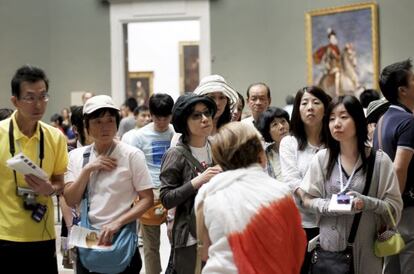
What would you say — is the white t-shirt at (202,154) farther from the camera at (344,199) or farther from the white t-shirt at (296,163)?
the camera at (344,199)

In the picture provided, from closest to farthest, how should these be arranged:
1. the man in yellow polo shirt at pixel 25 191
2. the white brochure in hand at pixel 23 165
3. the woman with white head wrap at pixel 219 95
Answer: the white brochure in hand at pixel 23 165 < the man in yellow polo shirt at pixel 25 191 < the woman with white head wrap at pixel 219 95

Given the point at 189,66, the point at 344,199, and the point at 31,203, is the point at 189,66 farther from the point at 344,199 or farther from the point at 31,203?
the point at 344,199

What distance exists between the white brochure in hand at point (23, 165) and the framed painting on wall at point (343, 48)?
1076 centimetres

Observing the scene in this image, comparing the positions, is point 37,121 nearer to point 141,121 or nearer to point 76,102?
point 141,121

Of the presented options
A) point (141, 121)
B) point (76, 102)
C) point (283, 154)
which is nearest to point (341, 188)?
point (283, 154)

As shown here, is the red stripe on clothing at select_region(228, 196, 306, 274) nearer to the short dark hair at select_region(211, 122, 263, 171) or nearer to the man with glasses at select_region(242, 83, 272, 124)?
the short dark hair at select_region(211, 122, 263, 171)

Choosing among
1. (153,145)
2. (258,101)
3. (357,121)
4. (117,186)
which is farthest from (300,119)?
(153,145)

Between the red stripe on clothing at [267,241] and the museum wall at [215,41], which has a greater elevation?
the museum wall at [215,41]

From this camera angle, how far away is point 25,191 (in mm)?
3953

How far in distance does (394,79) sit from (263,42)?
10.8 m

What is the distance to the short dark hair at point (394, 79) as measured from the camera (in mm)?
4957

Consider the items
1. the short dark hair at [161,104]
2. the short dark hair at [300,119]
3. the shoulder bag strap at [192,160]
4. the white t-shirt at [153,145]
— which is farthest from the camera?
the white t-shirt at [153,145]

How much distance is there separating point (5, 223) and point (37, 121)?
70 centimetres

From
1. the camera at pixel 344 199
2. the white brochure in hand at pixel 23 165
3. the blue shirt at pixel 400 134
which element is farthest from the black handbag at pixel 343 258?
the white brochure in hand at pixel 23 165
